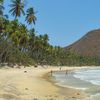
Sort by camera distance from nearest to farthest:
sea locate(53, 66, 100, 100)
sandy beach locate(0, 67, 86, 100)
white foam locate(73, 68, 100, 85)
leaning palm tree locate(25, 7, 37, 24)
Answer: sandy beach locate(0, 67, 86, 100)
sea locate(53, 66, 100, 100)
white foam locate(73, 68, 100, 85)
leaning palm tree locate(25, 7, 37, 24)

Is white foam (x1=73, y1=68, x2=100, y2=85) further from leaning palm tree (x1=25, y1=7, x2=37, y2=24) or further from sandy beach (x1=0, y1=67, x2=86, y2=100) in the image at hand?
leaning palm tree (x1=25, y1=7, x2=37, y2=24)

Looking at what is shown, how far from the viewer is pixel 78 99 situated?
67.1ft

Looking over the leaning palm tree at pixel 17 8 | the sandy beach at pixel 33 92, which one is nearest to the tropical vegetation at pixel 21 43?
the leaning palm tree at pixel 17 8

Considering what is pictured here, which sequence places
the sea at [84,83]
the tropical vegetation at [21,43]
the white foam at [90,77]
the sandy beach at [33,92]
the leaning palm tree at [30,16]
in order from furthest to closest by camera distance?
the leaning palm tree at [30,16], the tropical vegetation at [21,43], the white foam at [90,77], the sea at [84,83], the sandy beach at [33,92]

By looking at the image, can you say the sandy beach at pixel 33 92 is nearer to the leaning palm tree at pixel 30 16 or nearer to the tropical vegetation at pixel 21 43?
the tropical vegetation at pixel 21 43

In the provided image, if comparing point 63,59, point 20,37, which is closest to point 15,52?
point 20,37

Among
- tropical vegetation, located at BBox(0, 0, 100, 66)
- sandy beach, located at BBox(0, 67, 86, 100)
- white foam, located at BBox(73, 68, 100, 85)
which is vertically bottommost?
sandy beach, located at BBox(0, 67, 86, 100)

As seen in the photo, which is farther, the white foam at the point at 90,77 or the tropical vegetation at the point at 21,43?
the tropical vegetation at the point at 21,43

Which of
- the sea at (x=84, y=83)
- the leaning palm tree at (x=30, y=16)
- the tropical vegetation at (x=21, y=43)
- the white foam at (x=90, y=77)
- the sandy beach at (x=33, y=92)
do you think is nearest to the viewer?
the sandy beach at (x=33, y=92)

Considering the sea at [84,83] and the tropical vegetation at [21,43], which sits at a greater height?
the tropical vegetation at [21,43]

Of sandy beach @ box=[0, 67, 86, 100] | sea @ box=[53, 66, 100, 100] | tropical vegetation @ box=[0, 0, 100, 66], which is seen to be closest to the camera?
sandy beach @ box=[0, 67, 86, 100]

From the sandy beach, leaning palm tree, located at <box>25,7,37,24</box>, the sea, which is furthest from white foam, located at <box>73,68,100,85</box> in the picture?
leaning palm tree, located at <box>25,7,37,24</box>

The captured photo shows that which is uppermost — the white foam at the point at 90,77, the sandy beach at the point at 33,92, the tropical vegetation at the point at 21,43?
the tropical vegetation at the point at 21,43

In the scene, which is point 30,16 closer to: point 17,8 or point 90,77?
point 17,8
